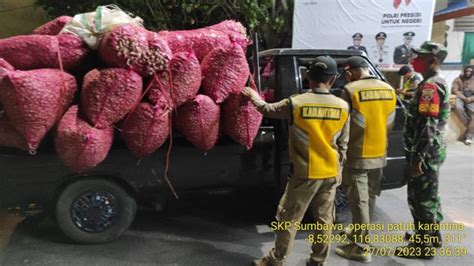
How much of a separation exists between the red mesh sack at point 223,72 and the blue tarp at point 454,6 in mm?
7182

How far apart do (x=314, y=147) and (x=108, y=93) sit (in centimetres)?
151

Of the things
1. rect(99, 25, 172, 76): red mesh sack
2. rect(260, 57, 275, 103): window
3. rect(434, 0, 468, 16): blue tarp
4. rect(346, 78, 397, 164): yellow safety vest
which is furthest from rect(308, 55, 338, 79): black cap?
rect(434, 0, 468, 16): blue tarp

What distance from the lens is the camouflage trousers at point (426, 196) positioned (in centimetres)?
326

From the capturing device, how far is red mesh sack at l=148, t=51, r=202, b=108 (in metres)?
2.93

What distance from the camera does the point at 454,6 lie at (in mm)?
8594

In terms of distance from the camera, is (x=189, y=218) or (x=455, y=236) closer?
(x=455, y=236)

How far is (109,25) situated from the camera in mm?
2994

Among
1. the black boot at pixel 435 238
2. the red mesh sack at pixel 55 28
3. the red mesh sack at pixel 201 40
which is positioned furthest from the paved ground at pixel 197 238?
the red mesh sack at pixel 55 28

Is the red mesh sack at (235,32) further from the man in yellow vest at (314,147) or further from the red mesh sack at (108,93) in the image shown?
the red mesh sack at (108,93)

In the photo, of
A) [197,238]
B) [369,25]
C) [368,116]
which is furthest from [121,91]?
[369,25]

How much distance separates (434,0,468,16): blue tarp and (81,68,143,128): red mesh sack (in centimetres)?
790

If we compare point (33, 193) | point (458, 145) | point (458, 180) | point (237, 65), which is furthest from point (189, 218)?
point (458, 145)

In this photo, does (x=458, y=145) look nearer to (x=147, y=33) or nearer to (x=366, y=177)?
(x=366, y=177)

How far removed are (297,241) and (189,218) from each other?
116cm
